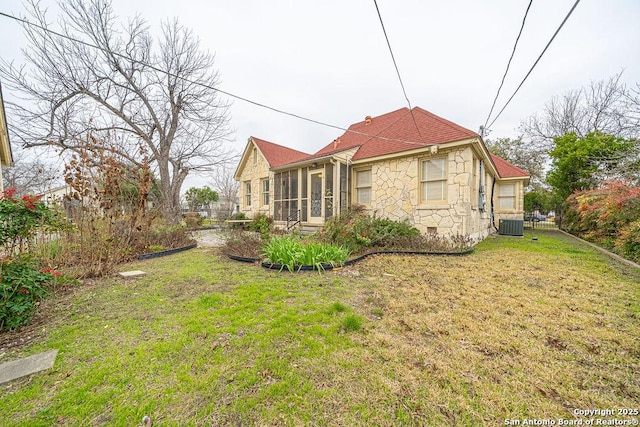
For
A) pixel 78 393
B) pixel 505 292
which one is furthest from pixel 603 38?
pixel 78 393

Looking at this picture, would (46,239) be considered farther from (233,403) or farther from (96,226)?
(233,403)

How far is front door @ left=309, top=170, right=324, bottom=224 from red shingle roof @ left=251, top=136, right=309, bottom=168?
3.04 meters

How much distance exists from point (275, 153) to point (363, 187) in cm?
699

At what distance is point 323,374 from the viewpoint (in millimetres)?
1899

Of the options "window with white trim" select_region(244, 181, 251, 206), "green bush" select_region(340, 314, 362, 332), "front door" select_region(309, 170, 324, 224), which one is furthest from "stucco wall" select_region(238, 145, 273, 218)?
"green bush" select_region(340, 314, 362, 332)

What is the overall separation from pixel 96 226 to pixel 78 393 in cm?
511

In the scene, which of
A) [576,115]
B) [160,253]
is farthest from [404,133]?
[576,115]

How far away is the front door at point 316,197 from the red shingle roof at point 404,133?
113 centimetres

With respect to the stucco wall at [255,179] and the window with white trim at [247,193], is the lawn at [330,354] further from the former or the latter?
the window with white trim at [247,193]

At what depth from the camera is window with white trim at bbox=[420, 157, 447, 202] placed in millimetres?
7906

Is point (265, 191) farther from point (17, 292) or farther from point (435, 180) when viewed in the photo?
point (17, 292)

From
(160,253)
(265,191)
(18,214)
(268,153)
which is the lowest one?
(160,253)

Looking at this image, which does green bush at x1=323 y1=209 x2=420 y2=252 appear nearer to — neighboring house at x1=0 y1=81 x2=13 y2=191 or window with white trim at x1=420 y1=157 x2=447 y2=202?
window with white trim at x1=420 y1=157 x2=447 y2=202

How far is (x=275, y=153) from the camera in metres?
14.7
